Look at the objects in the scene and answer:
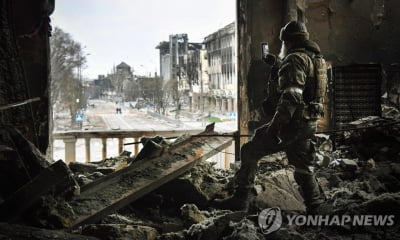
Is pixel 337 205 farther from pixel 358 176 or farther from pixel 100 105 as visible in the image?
pixel 100 105

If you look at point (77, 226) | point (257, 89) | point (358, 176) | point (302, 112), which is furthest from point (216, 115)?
point (77, 226)

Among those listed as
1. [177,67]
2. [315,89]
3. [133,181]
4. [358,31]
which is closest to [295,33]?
[315,89]

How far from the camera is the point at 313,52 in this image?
3324mm

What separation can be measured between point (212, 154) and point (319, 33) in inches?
117

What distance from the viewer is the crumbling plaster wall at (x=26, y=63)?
398 centimetres

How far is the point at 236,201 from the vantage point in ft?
12.3

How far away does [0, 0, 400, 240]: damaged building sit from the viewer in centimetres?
296

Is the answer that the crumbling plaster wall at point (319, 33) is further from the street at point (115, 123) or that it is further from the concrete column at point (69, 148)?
the concrete column at point (69, 148)

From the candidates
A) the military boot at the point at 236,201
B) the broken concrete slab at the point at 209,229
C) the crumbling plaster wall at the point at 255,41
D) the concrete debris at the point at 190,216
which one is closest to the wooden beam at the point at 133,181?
the concrete debris at the point at 190,216

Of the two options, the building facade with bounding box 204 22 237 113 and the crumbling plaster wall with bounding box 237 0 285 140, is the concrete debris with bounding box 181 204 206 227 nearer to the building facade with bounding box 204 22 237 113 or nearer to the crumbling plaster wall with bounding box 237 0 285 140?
the crumbling plaster wall with bounding box 237 0 285 140

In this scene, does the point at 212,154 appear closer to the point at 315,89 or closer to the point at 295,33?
the point at 315,89

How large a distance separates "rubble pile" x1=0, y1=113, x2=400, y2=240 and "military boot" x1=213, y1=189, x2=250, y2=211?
0.29 feet

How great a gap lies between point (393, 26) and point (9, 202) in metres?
6.17

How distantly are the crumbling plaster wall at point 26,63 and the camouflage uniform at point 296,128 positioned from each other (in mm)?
2610
